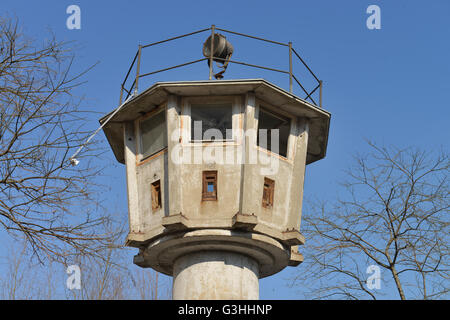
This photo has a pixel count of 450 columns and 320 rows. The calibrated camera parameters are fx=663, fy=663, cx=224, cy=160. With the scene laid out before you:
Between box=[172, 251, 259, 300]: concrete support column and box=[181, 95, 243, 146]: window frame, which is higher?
box=[181, 95, 243, 146]: window frame

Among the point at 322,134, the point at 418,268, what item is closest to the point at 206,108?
the point at 322,134

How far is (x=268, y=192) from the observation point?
15.9m

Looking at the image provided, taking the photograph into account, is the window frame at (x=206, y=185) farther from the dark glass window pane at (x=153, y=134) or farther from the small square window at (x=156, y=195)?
the dark glass window pane at (x=153, y=134)

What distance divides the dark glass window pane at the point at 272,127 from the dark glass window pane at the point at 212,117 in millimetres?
867

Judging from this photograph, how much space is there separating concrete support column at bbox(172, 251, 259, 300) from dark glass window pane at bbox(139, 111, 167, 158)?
2.79 metres

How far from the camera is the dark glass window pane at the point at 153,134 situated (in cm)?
1647

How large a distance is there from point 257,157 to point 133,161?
10.8ft

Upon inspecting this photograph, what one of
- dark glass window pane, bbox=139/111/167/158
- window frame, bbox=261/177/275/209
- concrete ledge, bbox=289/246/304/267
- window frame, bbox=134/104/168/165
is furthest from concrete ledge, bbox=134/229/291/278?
dark glass window pane, bbox=139/111/167/158

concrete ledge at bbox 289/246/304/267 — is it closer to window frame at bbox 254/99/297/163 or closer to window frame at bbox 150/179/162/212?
window frame at bbox 254/99/297/163

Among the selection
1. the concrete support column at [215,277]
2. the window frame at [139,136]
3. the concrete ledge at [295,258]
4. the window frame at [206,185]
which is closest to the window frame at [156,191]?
the window frame at [139,136]

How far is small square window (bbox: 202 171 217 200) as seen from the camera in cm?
1547

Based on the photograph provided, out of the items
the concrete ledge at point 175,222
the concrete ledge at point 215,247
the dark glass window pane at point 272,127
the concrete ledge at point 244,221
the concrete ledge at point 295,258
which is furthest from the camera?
the concrete ledge at point 295,258

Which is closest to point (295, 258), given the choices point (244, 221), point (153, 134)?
point (244, 221)

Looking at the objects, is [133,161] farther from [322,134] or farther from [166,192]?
[322,134]
